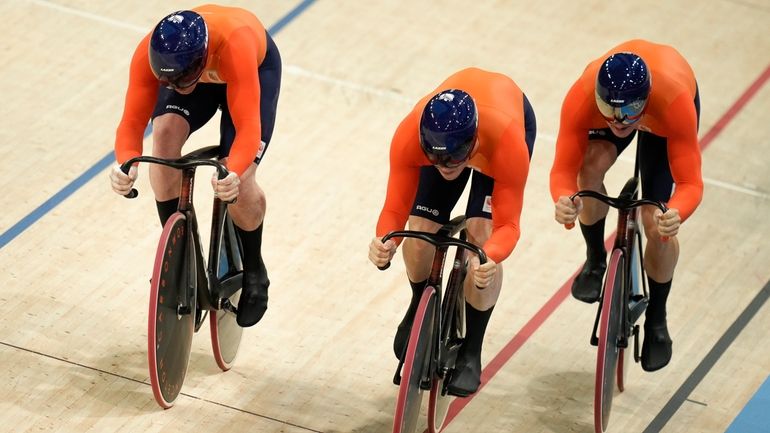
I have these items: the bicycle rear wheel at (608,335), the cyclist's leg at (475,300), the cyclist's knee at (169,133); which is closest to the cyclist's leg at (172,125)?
the cyclist's knee at (169,133)

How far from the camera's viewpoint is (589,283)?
5688 mm

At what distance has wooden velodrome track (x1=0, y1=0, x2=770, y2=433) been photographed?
544cm

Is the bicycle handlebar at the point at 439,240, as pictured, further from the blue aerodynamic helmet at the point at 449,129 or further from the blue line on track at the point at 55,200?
the blue line on track at the point at 55,200

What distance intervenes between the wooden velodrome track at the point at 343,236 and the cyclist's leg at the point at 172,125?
2.70 ft

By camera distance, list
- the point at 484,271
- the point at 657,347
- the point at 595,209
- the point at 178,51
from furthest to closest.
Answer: the point at 595,209 → the point at 657,347 → the point at 178,51 → the point at 484,271

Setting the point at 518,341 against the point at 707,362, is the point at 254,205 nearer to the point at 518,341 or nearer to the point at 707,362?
the point at 518,341

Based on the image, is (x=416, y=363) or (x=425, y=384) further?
(x=425, y=384)

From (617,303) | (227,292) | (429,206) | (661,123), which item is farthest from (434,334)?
(661,123)

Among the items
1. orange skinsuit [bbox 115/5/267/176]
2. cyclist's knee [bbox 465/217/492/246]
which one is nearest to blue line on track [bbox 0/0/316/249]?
orange skinsuit [bbox 115/5/267/176]

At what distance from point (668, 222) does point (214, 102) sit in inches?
68.7

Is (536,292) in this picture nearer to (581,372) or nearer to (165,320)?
(581,372)

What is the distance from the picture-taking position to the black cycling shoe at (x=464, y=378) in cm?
498

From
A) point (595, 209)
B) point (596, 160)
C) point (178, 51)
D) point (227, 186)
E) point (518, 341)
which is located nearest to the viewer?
point (178, 51)

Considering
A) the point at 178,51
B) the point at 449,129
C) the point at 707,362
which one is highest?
the point at 449,129
